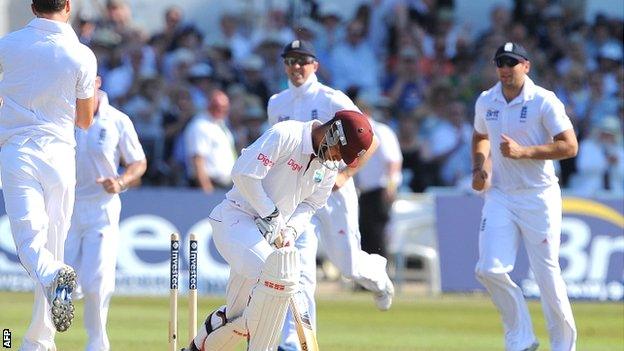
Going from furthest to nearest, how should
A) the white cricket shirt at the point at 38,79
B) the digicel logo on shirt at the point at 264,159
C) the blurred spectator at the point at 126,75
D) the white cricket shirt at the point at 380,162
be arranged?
the blurred spectator at the point at 126,75 → the white cricket shirt at the point at 380,162 → the white cricket shirt at the point at 38,79 → the digicel logo on shirt at the point at 264,159

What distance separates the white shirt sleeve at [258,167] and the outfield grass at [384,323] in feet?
10.7

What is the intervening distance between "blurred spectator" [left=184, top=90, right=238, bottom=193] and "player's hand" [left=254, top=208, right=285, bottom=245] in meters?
8.82

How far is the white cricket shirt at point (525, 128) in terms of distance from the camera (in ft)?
35.2

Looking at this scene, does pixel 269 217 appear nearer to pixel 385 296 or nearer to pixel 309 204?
pixel 309 204

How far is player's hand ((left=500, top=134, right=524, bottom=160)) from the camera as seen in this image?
10.5 meters

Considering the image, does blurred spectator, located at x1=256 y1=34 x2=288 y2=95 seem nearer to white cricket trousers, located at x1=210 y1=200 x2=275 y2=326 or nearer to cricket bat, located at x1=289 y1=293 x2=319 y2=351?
white cricket trousers, located at x1=210 y1=200 x2=275 y2=326

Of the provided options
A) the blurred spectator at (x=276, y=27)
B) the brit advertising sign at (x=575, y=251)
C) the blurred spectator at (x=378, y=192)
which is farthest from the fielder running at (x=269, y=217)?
the blurred spectator at (x=276, y=27)

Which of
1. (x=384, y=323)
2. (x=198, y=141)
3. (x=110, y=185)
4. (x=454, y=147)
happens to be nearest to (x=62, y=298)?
(x=110, y=185)

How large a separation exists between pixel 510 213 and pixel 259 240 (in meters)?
2.67

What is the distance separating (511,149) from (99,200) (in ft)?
9.94

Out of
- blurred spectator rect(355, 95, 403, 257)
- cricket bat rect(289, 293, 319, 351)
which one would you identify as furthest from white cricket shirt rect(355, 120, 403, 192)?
cricket bat rect(289, 293, 319, 351)

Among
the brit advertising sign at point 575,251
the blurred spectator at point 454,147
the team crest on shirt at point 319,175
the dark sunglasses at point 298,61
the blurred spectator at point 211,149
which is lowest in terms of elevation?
the brit advertising sign at point 575,251

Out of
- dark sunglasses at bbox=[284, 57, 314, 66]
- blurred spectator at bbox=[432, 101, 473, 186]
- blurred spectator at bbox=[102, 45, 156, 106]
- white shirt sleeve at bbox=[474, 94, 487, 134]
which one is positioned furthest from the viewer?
blurred spectator at bbox=[102, 45, 156, 106]

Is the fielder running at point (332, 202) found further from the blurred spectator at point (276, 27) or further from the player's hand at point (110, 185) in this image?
the blurred spectator at point (276, 27)
